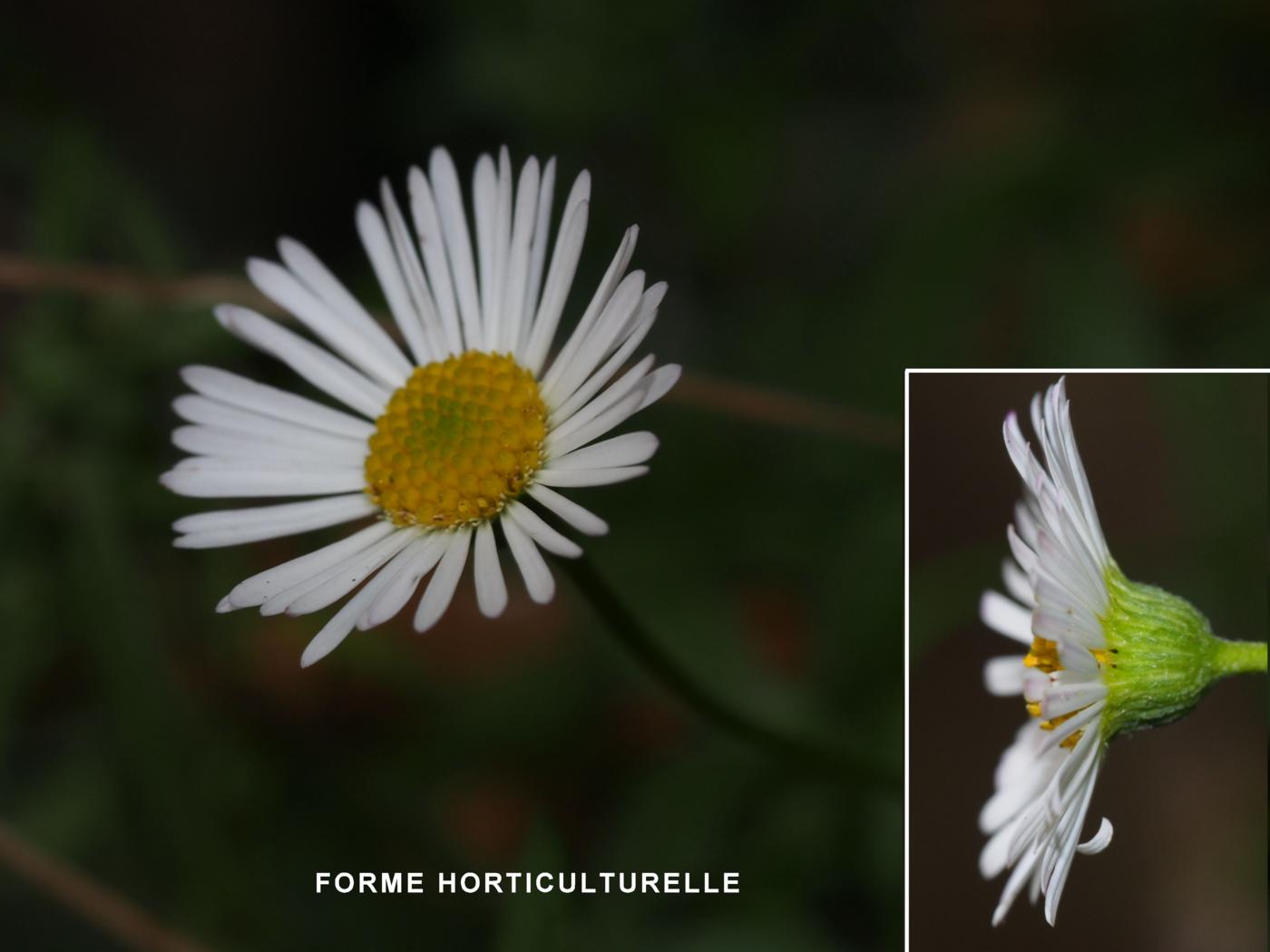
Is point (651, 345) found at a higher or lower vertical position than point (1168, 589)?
higher

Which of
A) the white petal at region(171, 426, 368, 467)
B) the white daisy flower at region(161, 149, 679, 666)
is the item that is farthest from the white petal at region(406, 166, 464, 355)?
the white petal at region(171, 426, 368, 467)

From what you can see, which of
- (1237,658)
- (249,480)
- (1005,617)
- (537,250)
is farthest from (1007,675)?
(249,480)

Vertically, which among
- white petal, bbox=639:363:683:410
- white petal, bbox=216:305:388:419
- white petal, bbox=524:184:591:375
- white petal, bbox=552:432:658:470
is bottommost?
white petal, bbox=552:432:658:470

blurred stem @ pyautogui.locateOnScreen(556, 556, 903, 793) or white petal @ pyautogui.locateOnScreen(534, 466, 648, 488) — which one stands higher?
white petal @ pyautogui.locateOnScreen(534, 466, 648, 488)

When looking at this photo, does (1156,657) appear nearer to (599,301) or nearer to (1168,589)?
(599,301)

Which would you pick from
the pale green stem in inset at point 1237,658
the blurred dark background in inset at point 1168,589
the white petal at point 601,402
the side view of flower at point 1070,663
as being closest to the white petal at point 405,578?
the white petal at point 601,402

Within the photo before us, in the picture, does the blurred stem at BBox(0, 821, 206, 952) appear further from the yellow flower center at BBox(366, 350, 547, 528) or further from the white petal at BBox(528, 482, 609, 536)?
the white petal at BBox(528, 482, 609, 536)

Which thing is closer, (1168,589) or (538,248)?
(538,248)
